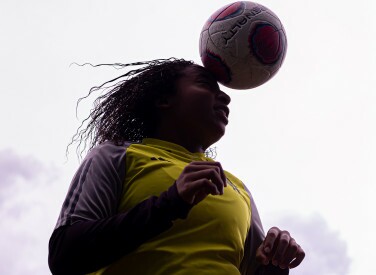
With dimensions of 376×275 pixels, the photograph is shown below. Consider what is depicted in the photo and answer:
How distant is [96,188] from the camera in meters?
3.58

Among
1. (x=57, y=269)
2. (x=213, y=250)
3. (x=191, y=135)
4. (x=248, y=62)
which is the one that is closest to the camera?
(x=57, y=269)

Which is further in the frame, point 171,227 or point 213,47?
point 213,47

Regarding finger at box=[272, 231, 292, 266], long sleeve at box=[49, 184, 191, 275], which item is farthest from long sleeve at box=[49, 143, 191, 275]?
finger at box=[272, 231, 292, 266]

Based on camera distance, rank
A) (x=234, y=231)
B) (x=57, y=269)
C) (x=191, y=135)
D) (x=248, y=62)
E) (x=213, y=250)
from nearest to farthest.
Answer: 1. (x=57, y=269)
2. (x=213, y=250)
3. (x=234, y=231)
4. (x=191, y=135)
5. (x=248, y=62)

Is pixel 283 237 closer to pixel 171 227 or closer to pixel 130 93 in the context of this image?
pixel 171 227

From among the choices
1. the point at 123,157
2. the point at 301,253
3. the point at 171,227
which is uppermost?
the point at 123,157

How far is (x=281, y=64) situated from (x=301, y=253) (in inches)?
65.4

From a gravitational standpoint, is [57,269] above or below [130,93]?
below

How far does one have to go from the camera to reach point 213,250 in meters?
3.50

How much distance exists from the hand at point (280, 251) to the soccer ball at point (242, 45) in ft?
4.24

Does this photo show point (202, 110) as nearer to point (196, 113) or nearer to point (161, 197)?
point (196, 113)

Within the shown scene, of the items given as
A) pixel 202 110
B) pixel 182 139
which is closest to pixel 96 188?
pixel 182 139

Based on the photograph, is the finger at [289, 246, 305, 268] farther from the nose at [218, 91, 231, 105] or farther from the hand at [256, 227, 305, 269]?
the nose at [218, 91, 231, 105]

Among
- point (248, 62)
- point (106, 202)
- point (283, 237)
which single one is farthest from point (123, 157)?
point (248, 62)
